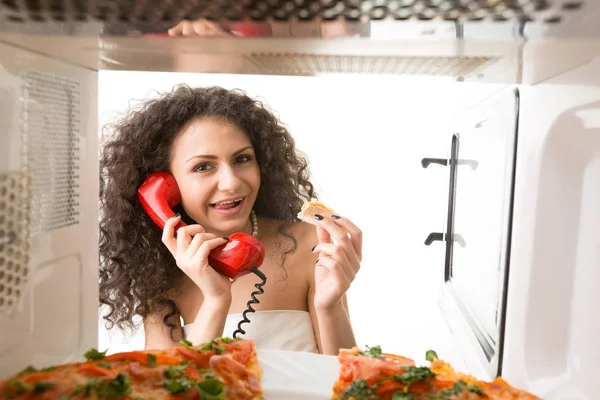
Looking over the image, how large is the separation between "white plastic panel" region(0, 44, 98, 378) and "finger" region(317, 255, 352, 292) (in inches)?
30.1

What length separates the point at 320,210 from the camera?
1.58 m

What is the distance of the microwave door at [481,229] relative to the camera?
0.95 m

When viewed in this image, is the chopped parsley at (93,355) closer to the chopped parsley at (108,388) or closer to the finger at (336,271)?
the chopped parsley at (108,388)

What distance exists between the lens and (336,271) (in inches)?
63.9

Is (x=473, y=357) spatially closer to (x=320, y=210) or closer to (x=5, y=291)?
(x=320, y=210)

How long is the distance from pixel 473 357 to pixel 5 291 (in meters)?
0.86

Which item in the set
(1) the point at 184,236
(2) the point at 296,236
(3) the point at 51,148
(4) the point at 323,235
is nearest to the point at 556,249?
(3) the point at 51,148

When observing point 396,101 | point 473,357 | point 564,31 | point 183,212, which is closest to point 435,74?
point 564,31

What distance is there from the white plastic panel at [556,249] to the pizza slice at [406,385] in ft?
0.24

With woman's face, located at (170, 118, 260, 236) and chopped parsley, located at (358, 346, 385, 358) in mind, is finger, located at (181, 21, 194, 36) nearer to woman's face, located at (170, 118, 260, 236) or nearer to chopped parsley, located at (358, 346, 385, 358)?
chopped parsley, located at (358, 346, 385, 358)

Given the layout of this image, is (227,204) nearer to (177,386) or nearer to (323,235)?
(323,235)

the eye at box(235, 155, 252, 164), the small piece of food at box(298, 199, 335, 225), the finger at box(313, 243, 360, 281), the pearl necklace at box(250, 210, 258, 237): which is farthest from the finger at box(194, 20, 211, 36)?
the pearl necklace at box(250, 210, 258, 237)

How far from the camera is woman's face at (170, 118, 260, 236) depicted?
192 centimetres

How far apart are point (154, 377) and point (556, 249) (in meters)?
0.63
